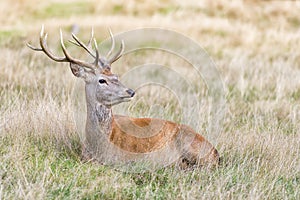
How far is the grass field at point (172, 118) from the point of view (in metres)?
5.04

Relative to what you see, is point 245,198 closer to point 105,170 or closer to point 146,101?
point 105,170

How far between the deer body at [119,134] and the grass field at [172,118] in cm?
17

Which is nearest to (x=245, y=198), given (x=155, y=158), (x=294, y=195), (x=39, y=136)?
(x=294, y=195)

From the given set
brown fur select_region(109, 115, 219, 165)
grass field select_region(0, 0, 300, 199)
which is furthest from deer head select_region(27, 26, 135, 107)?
grass field select_region(0, 0, 300, 199)

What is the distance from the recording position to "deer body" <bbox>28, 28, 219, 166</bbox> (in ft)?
17.8

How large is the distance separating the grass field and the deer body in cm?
17

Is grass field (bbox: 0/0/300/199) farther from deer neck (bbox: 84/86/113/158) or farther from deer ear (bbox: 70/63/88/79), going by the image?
deer ear (bbox: 70/63/88/79)

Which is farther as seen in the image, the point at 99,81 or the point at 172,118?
the point at 172,118

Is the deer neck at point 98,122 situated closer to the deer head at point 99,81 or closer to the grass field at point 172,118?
the deer head at point 99,81

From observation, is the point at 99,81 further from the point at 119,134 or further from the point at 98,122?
the point at 119,134

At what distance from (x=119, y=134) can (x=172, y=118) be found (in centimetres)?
196

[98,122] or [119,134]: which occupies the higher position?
[98,122]

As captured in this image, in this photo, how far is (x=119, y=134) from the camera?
5.59 m

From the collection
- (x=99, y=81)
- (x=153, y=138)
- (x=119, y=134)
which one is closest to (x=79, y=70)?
(x=99, y=81)
